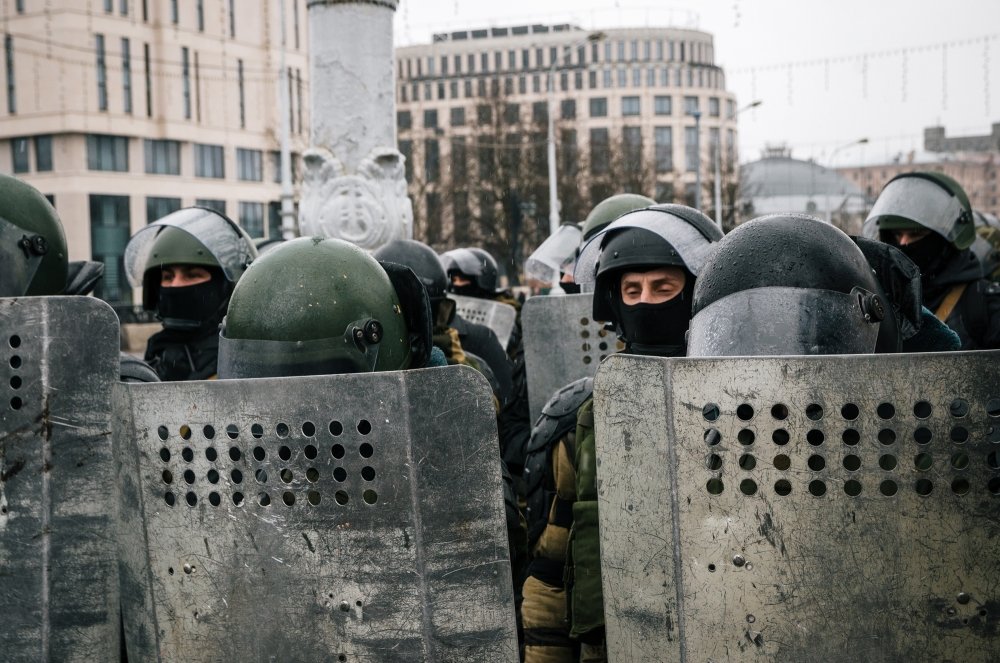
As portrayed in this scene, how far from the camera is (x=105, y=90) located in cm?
4466

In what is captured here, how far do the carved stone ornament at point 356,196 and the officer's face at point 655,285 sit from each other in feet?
20.7

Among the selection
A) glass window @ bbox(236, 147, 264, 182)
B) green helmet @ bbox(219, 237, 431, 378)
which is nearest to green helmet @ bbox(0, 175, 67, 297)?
green helmet @ bbox(219, 237, 431, 378)

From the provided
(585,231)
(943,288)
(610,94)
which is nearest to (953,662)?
(943,288)

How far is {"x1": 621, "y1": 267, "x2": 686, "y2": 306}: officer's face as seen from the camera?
3.45 m

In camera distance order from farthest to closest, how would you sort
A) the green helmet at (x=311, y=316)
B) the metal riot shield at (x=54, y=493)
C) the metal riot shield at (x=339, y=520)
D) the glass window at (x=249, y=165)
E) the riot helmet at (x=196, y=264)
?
1. the glass window at (x=249, y=165)
2. the riot helmet at (x=196, y=264)
3. the green helmet at (x=311, y=316)
4. the metal riot shield at (x=54, y=493)
5. the metal riot shield at (x=339, y=520)

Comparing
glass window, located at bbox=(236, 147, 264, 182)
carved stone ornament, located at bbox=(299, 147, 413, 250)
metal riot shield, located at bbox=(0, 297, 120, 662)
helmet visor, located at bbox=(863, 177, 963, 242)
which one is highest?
glass window, located at bbox=(236, 147, 264, 182)

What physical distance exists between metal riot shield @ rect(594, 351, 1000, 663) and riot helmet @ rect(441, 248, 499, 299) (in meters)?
6.60

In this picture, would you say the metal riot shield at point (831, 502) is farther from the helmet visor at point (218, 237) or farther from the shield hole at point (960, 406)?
the helmet visor at point (218, 237)

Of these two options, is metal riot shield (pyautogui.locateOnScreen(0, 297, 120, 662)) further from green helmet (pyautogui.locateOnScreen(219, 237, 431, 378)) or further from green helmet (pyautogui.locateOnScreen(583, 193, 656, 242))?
green helmet (pyautogui.locateOnScreen(583, 193, 656, 242))

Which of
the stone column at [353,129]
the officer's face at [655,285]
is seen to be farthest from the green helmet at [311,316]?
the stone column at [353,129]

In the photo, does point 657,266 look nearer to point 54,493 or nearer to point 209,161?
point 54,493

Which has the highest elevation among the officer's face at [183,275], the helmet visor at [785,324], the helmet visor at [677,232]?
the helmet visor at [677,232]

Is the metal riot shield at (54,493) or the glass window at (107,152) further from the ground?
the glass window at (107,152)

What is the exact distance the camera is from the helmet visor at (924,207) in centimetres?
558
